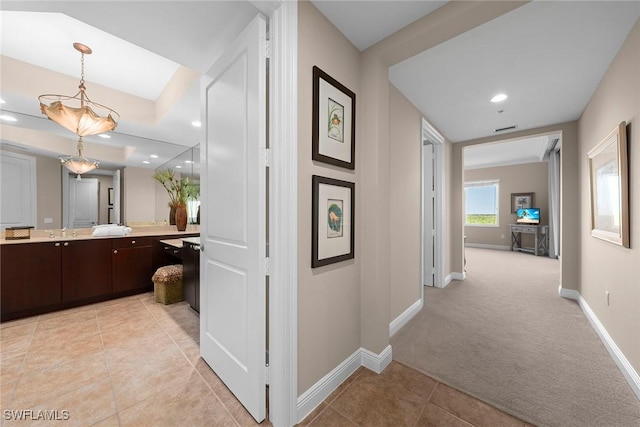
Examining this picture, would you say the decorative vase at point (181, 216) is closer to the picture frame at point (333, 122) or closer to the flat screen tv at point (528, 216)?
the picture frame at point (333, 122)

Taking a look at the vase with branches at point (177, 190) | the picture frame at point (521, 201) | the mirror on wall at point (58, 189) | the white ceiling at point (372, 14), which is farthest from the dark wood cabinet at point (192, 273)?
the picture frame at point (521, 201)

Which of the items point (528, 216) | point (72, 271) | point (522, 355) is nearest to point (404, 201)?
point (522, 355)

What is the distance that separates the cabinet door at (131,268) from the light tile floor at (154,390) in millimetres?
931

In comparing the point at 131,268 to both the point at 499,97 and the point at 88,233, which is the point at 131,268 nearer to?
the point at 88,233

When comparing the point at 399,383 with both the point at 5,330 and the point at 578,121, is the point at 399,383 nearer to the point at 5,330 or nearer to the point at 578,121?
the point at 5,330

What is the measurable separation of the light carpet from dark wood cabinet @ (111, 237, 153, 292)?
3489 mm

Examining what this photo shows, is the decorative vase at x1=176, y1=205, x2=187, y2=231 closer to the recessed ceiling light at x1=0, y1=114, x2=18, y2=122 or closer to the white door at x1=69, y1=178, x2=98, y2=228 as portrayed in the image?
the white door at x1=69, y1=178, x2=98, y2=228

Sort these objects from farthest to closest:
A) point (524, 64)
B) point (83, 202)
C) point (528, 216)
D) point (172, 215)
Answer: point (528, 216)
point (172, 215)
point (83, 202)
point (524, 64)

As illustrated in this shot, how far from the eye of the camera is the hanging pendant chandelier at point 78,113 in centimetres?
224

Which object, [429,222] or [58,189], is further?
[429,222]

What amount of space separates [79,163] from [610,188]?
19.0 feet

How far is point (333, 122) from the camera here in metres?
1.62

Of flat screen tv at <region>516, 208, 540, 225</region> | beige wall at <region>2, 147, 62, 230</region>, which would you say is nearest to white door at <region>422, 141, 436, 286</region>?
beige wall at <region>2, 147, 62, 230</region>

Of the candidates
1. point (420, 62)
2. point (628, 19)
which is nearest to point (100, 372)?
point (420, 62)
